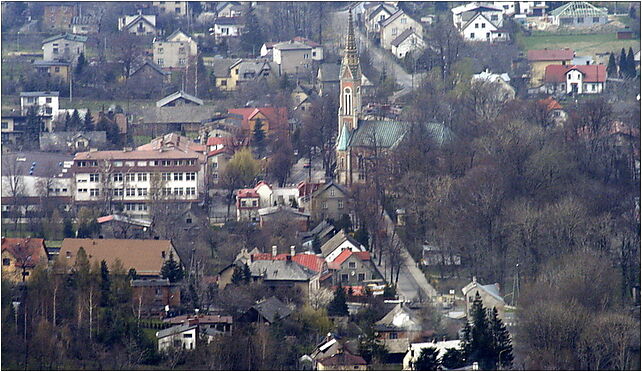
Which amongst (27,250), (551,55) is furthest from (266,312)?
(551,55)

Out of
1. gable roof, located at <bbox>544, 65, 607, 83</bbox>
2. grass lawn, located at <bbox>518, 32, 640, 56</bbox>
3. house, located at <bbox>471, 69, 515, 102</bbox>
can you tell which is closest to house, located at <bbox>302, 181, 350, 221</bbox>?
house, located at <bbox>471, 69, 515, 102</bbox>

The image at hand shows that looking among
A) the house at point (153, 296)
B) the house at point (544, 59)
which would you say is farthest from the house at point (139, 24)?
the house at point (153, 296)

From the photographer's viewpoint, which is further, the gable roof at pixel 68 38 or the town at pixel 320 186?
the gable roof at pixel 68 38

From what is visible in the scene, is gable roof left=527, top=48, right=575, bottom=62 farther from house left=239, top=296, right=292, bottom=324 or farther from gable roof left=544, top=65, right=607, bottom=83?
house left=239, top=296, right=292, bottom=324

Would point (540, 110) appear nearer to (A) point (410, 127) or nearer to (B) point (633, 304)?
(A) point (410, 127)

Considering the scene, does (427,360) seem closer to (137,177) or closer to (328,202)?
(328,202)

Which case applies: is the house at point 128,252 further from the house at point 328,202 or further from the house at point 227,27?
the house at point 227,27

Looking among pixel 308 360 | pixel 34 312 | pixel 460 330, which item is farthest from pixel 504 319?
pixel 34 312
